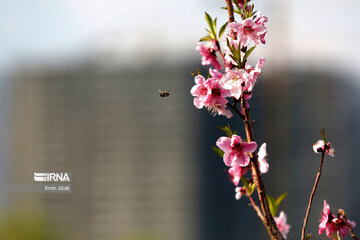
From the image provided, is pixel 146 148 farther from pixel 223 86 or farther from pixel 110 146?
pixel 223 86

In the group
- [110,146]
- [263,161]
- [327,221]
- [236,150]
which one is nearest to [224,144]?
[236,150]

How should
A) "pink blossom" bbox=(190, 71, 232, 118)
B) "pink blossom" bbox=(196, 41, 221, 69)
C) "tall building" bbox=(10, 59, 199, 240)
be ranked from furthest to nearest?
"tall building" bbox=(10, 59, 199, 240) → "pink blossom" bbox=(196, 41, 221, 69) → "pink blossom" bbox=(190, 71, 232, 118)

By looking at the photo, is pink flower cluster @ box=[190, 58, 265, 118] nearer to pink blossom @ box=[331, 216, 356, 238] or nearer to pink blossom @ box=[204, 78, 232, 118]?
pink blossom @ box=[204, 78, 232, 118]

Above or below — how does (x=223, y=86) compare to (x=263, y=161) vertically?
above

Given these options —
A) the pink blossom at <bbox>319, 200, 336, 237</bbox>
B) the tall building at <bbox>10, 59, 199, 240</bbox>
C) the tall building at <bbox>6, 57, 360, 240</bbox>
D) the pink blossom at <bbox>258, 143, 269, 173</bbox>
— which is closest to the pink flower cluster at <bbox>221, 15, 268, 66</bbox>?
the pink blossom at <bbox>258, 143, 269, 173</bbox>

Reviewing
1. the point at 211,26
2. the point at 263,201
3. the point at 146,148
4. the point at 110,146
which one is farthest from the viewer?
the point at 110,146

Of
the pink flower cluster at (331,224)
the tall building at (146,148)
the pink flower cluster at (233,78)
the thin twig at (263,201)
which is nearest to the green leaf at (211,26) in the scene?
the pink flower cluster at (233,78)

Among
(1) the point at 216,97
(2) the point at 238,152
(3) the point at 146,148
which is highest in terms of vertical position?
(3) the point at 146,148
